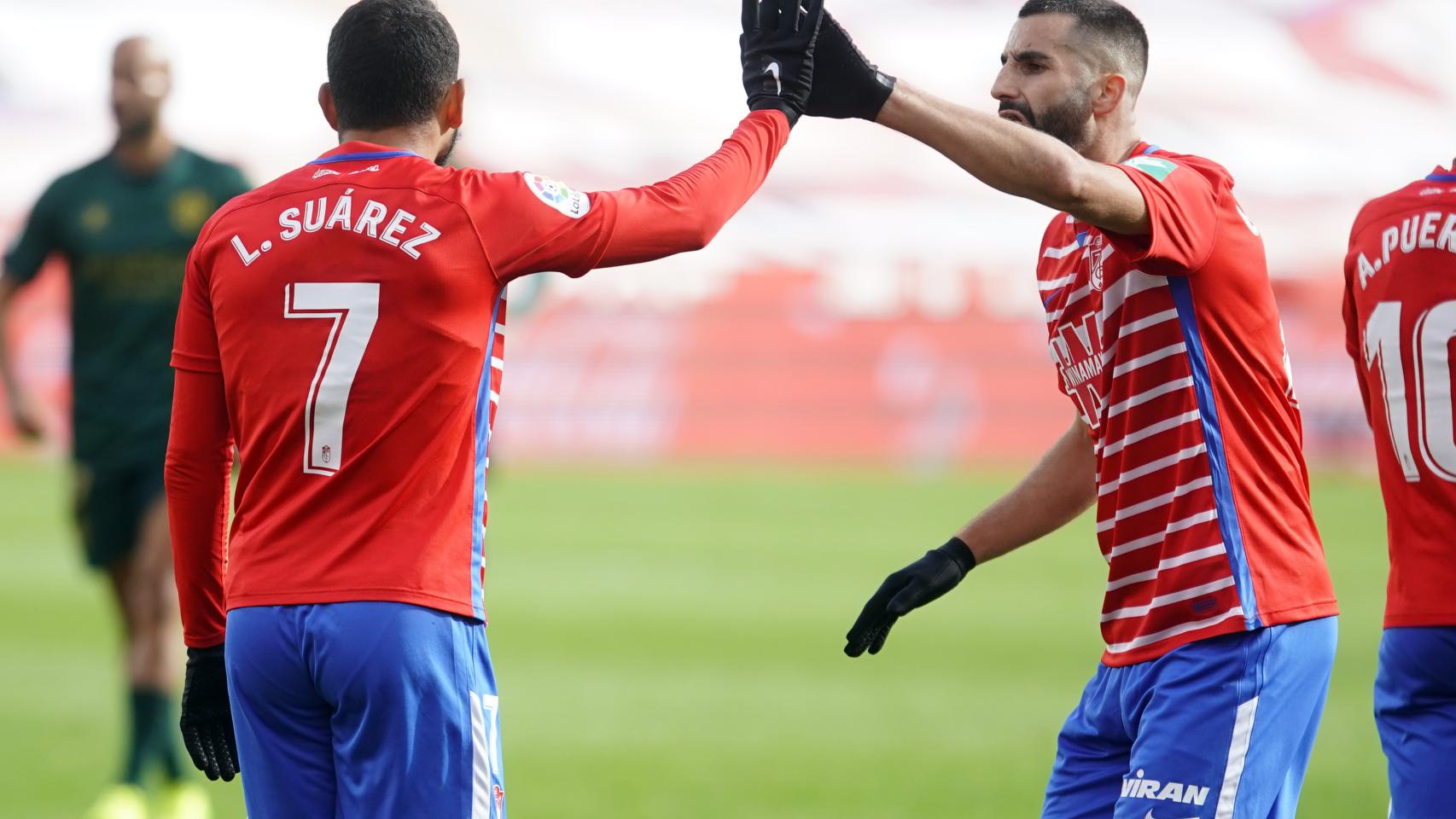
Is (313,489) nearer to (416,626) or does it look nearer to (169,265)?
(416,626)

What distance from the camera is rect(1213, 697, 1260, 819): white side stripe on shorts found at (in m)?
3.23

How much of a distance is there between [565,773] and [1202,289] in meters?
4.66

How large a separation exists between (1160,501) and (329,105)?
1872mm

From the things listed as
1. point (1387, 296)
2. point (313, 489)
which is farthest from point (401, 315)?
point (1387, 296)

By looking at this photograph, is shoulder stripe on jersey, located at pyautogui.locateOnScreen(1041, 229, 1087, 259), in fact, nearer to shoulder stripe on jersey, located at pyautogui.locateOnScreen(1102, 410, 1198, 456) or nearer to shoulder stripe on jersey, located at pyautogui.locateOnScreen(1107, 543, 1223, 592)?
shoulder stripe on jersey, located at pyautogui.locateOnScreen(1102, 410, 1198, 456)

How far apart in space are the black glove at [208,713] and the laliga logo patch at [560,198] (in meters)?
1.20

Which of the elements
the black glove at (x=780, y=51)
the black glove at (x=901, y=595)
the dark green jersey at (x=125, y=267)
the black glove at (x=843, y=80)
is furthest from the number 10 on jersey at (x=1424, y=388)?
the dark green jersey at (x=125, y=267)

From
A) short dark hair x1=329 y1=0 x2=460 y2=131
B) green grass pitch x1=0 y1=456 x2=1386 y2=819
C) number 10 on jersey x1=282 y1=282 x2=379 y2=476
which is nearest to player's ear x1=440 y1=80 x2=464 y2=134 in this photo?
short dark hair x1=329 y1=0 x2=460 y2=131

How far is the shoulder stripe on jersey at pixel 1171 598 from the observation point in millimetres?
3301

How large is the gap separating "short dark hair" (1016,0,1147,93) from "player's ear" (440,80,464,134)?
1293mm

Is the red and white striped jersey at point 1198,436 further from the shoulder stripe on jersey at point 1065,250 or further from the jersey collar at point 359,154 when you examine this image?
the jersey collar at point 359,154

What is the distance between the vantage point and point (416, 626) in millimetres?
2955

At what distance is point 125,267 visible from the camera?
6602mm

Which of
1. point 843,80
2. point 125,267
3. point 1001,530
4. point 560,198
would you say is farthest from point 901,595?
point 125,267
